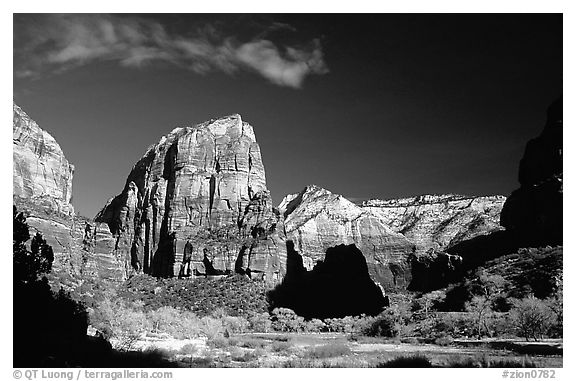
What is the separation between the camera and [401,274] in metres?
142

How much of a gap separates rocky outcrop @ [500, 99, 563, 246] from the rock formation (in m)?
57.0

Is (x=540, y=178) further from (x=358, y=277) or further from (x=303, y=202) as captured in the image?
(x=303, y=202)

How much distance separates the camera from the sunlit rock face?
10975 cm

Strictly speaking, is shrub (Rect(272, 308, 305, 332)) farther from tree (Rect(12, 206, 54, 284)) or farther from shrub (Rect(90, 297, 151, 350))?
tree (Rect(12, 206, 54, 284))

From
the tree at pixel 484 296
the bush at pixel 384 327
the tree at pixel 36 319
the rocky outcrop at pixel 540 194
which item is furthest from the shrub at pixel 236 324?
the tree at pixel 36 319

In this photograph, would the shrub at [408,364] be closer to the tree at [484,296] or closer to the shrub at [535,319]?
the shrub at [535,319]

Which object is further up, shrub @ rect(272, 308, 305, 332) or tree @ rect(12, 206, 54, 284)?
tree @ rect(12, 206, 54, 284)

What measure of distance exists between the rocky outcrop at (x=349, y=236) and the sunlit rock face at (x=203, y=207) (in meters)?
34.0

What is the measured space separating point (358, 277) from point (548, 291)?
216ft

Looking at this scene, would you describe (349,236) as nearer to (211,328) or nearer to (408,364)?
(211,328)

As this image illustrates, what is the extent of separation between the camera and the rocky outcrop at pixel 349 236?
143 metres

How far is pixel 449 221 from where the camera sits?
579 ft

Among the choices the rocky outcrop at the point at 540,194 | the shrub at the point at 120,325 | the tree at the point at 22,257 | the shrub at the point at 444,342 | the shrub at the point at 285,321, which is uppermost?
the rocky outcrop at the point at 540,194

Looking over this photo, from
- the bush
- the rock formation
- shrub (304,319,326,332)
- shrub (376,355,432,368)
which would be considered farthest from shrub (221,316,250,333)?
shrub (376,355,432,368)
